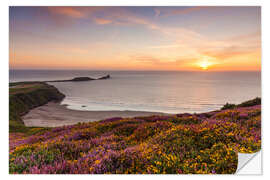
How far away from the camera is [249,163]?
3914mm

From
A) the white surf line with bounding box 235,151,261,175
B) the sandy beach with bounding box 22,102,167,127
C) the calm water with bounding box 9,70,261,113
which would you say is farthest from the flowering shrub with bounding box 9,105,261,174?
the sandy beach with bounding box 22,102,167,127

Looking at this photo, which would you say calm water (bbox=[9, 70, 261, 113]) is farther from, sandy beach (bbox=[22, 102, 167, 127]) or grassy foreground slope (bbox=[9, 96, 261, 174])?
grassy foreground slope (bbox=[9, 96, 261, 174])

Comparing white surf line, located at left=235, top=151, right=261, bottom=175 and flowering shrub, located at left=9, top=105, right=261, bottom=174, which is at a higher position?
flowering shrub, located at left=9, top=105, right=261, bottom=174

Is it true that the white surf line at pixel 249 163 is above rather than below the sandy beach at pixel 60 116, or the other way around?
above

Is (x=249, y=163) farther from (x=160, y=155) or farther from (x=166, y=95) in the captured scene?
(x=166, y=95)

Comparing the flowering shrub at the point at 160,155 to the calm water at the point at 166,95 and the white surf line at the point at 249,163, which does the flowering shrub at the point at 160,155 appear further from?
the calm water at the point at 166,95

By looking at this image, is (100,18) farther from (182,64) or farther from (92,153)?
(92,153)

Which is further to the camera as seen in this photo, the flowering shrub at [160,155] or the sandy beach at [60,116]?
the sandy beach at [60,116]

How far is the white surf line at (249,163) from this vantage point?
3.43 metres

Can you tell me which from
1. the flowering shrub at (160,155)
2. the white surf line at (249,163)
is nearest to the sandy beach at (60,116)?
the flowering shrub at (160,155)

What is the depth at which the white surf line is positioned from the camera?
11.3ft

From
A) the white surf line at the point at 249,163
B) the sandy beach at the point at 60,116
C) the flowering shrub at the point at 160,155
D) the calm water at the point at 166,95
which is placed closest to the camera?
the flowering shrub at the point at 160,155
